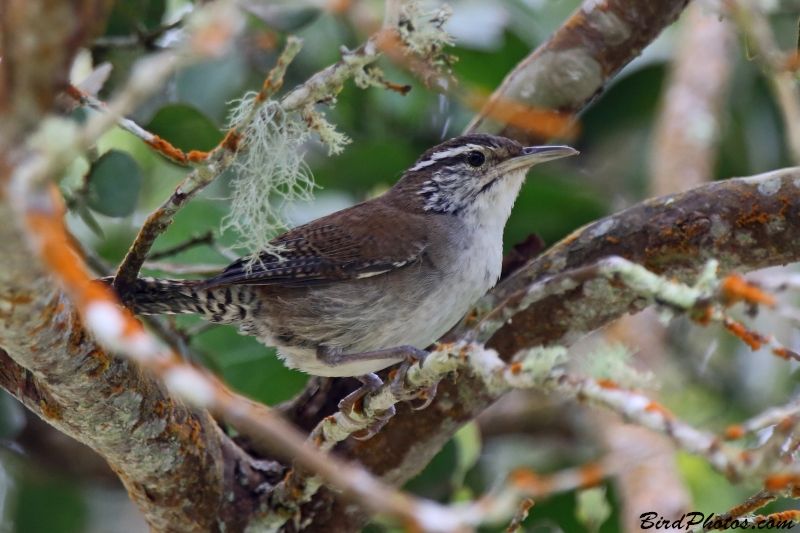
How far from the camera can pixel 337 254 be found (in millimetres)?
3662

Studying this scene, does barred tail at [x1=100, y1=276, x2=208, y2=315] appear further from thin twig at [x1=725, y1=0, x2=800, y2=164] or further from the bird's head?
thin twig at [x1=725, y1=0, x2=800, y2=164]

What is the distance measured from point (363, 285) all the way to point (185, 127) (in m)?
1.27

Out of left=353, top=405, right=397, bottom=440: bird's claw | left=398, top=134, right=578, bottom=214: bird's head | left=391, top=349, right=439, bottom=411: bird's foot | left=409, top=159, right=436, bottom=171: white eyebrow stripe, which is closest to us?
left=391, top=349, right=439, bottom=411: bird's foot

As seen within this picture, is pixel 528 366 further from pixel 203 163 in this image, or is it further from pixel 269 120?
pixel 269 120

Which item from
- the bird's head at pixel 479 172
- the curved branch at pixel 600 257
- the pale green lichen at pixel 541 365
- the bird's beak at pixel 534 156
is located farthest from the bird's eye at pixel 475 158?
the pale green lichen at pixel 541 365

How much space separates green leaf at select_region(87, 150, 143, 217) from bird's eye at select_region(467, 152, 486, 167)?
1.59 m

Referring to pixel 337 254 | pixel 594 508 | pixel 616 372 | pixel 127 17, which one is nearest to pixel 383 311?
pixel 337 254

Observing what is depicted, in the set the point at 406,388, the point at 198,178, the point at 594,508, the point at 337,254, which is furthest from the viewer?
the point at 594,508

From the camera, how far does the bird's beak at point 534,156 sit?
3783mm

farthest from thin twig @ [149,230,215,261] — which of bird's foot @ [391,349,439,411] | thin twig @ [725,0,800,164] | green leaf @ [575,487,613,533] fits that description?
thin twig @ [725,0,800,164]

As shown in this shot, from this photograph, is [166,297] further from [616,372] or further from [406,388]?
[616,372]

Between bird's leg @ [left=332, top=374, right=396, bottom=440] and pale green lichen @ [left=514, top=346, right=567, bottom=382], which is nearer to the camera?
pale green lichen @ [left=514, top=346, right=567, bottom=382]

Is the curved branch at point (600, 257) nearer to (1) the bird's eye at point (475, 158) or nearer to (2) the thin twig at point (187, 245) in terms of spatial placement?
(1) the bird's eye at point (475, 158)

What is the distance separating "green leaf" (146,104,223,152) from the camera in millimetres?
3922
